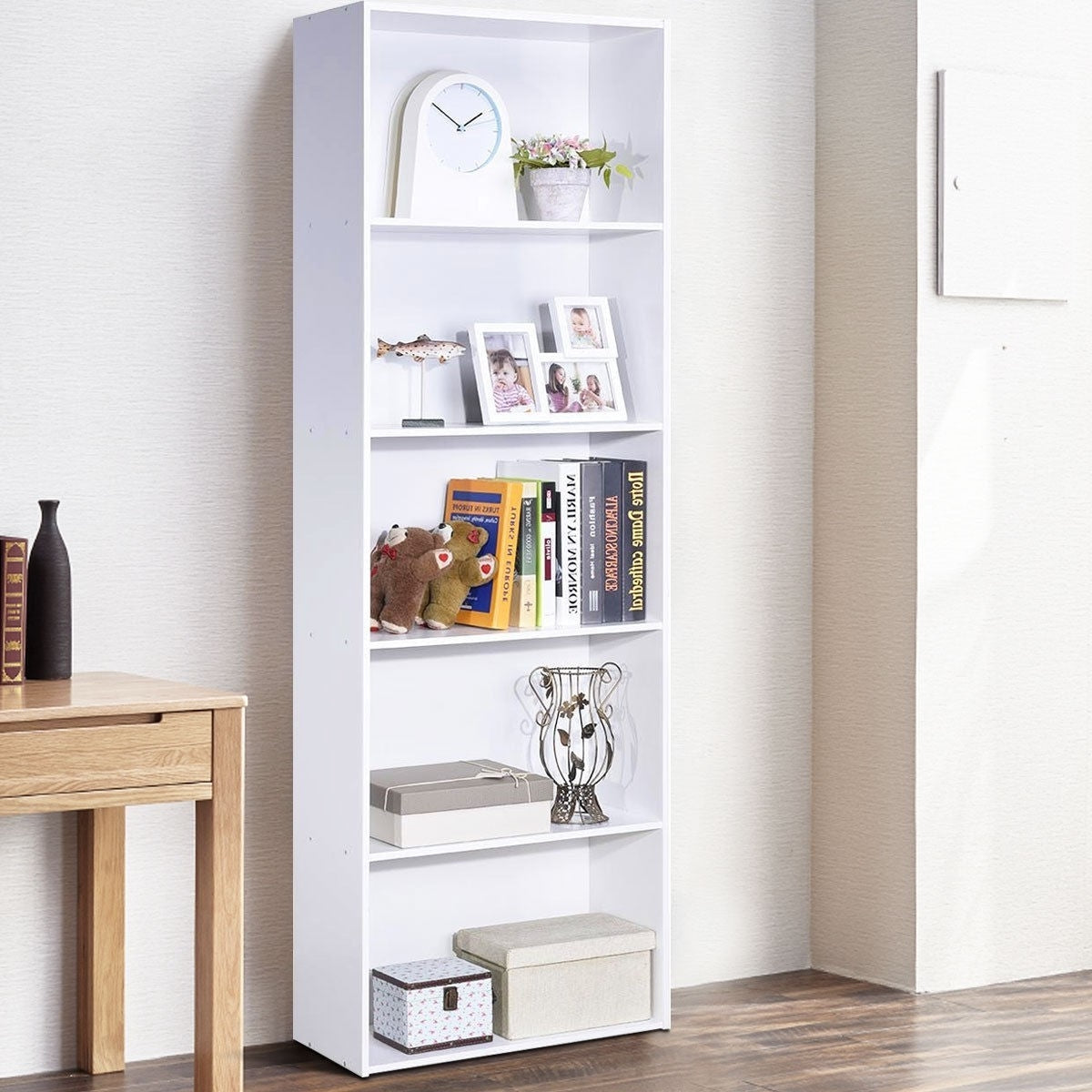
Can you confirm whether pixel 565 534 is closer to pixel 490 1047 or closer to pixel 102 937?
pixel 490 1047

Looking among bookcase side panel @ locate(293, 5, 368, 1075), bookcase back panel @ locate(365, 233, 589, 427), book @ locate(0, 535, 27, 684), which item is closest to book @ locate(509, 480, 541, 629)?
bookcase back panel @ locate(365, 233, 589, 427)

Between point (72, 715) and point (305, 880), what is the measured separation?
0.78 m

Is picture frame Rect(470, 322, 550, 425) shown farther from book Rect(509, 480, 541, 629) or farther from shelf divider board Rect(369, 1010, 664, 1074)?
shelf divider board Rect(369, 1010, 664, 1074)

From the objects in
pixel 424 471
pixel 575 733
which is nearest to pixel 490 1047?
pixel 575 733

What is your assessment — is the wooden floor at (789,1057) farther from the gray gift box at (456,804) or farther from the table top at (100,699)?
the table top at (100,699)

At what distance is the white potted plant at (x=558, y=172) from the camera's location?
10.7ft

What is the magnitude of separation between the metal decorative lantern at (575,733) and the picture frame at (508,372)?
0.53 m

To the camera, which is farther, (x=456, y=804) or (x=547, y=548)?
(x=547, y=548)

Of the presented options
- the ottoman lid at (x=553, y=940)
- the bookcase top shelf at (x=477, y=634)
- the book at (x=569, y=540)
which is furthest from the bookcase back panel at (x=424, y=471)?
the ottoman lid at (x=553, y=940)

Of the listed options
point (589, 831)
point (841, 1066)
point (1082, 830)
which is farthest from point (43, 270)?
point (1082, 830)

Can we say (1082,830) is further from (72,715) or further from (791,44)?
(72,715)

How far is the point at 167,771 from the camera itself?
263 cm

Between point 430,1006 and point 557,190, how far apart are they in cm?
152

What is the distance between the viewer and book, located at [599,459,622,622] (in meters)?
3.31
